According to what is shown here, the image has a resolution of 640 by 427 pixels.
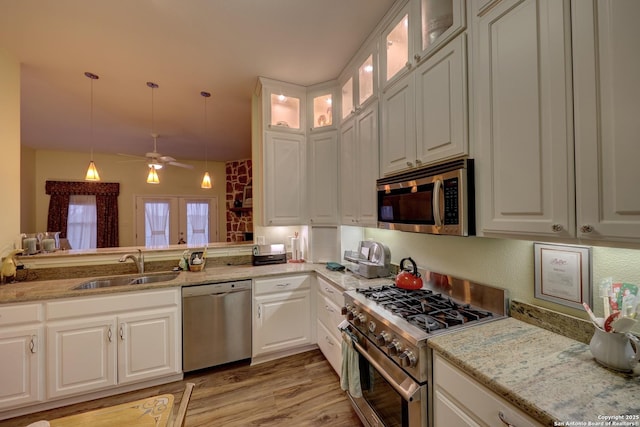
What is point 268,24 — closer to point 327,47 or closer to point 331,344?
point 327,47

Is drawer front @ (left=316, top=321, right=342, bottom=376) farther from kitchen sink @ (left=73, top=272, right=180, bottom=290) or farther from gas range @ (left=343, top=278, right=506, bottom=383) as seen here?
kitchen sink @ (left=73, top=272, right=180, bottom=290)

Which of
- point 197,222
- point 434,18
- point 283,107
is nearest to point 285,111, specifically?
point 283,107

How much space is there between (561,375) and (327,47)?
102 inches

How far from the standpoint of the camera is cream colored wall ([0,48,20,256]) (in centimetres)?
222

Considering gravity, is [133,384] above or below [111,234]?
below

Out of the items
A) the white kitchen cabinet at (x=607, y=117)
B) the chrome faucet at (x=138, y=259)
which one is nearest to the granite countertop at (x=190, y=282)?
the chrome faucet at (x=138, y=259)

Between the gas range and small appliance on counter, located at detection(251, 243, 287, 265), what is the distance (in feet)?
4.25

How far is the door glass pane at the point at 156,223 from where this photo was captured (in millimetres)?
6137

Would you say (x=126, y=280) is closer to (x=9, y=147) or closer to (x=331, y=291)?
(x=9, y=147)

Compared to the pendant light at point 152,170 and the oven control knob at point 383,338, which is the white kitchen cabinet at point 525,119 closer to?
the oven control knob at point 383,338

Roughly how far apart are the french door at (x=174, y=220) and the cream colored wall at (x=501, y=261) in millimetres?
5370

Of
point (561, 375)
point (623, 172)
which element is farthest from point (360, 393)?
point (623, 172)

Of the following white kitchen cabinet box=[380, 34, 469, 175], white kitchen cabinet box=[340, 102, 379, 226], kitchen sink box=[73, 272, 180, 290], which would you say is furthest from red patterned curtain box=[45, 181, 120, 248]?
white kitchen cabinet box=[380, 34, 469, 175]

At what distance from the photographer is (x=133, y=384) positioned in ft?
6.97
